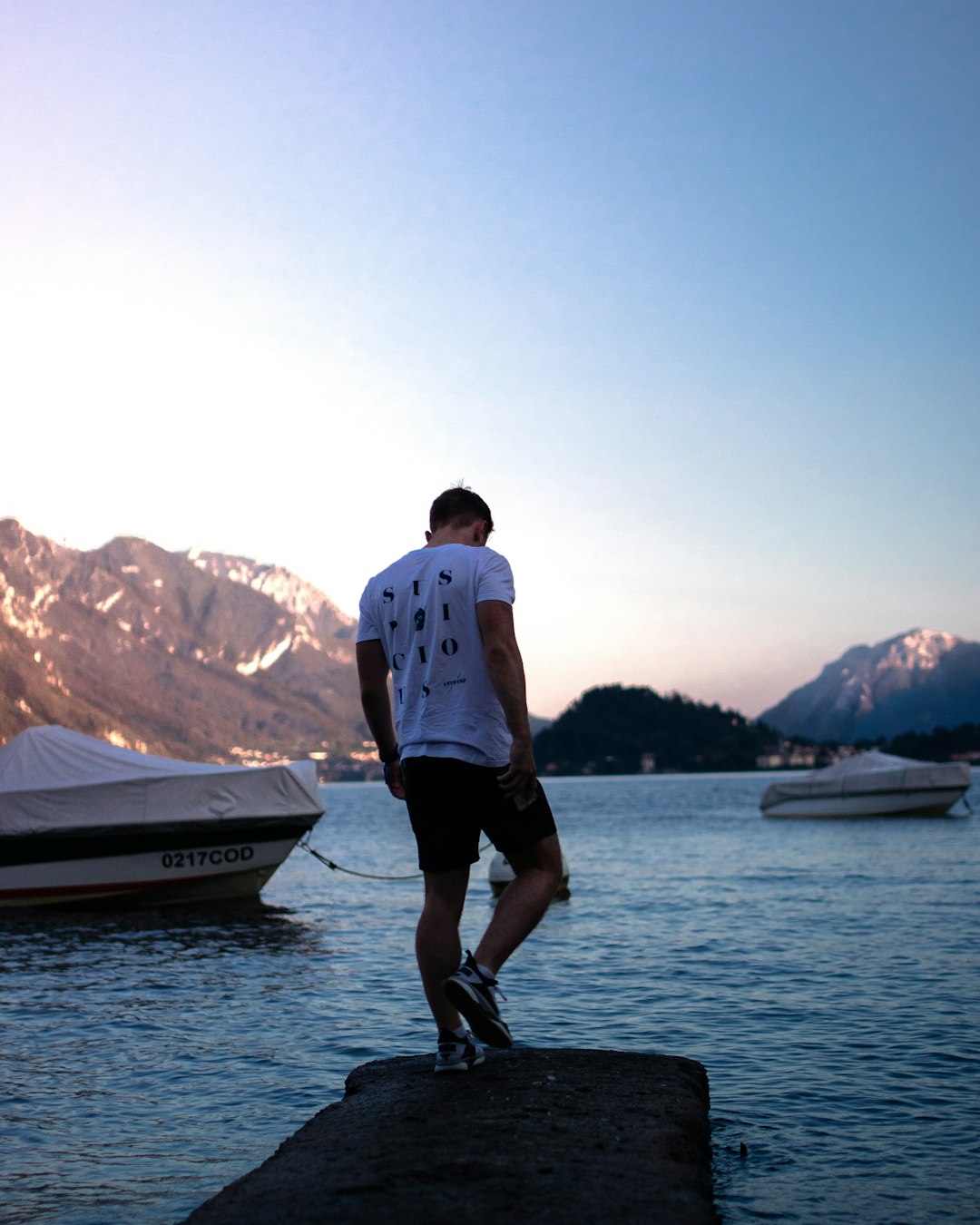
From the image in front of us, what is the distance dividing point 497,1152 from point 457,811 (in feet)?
4.42

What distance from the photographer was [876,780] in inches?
2434

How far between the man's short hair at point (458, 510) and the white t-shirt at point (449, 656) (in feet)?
0.70

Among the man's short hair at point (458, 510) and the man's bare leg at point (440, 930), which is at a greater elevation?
the man's short hair at point (458, 510)

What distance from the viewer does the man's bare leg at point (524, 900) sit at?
15.9 ft

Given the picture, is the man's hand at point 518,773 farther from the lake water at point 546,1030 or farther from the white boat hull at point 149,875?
the white boat hull at point 149,875

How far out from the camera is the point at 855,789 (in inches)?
2452

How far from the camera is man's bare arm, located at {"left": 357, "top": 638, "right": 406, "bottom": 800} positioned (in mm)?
5258

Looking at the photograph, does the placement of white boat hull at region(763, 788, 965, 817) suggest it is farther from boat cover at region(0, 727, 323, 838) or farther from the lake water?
boat cover at region(0, 727, 323, 838)

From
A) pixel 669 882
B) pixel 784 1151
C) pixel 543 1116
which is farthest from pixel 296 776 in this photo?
pixel 543 1116

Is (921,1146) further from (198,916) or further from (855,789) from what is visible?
(855,789)

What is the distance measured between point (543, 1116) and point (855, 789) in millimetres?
61621

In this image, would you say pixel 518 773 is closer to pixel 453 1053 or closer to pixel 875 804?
pixel 453 1053

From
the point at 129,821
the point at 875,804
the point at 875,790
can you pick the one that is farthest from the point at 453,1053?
the point at 875,804

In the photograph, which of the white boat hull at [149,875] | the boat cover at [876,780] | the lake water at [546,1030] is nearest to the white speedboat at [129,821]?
the white boat hull at [149,875]
